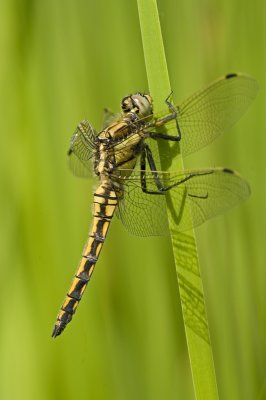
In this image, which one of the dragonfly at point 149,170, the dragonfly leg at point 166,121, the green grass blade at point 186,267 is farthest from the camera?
the dragonfly at point 149,170

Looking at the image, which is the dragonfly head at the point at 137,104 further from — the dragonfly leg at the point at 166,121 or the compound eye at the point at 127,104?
the dragonfly leg at the point at 166,121

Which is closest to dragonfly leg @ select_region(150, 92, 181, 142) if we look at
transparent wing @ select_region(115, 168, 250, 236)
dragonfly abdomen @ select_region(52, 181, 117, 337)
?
transparent wing @ select_region(115, 168, 250, 236)

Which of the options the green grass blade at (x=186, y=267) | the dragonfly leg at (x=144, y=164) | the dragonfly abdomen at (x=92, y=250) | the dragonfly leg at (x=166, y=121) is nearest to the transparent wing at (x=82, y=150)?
the dragonfly abdomen at (x=92, y=250)

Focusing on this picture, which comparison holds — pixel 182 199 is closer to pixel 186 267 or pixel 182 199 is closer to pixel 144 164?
pixel 186 267

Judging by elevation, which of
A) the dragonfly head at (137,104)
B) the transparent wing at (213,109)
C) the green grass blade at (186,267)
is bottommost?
the green grass blade at (186,267)

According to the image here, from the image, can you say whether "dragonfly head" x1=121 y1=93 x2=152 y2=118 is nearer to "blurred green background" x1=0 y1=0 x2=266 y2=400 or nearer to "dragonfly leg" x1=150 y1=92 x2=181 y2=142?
"blurred green background" x1=0 y1=0 x2=266 y2=400

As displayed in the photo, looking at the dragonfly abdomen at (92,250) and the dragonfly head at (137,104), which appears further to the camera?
the dragonfly head at (137,104)

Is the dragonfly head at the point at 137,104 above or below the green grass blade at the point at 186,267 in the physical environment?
above

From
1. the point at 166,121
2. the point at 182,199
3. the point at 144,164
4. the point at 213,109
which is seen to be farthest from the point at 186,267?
the point at 144,164
